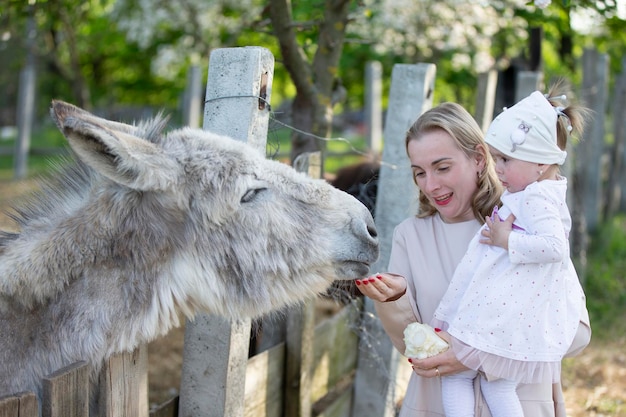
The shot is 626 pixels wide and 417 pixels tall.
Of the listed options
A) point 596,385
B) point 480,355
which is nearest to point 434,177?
point 480,355

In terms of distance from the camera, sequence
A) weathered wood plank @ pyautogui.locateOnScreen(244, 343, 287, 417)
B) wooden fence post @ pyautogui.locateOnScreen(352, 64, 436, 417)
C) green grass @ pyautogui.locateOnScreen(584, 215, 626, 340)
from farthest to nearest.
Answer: green grass @ pyautogui.locateOnScreen(584, 215, 626, 340)
wooden fence post @ pyautogui.locateOnScreen(352, 64, 436, 417)
weathered wood plank @ pyautogui.locateOnScreen(244, 343, 287, 417)

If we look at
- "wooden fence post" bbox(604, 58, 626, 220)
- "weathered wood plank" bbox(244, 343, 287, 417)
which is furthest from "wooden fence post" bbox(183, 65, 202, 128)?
"wooden fence post" bbox(604, 58, 626, 220)

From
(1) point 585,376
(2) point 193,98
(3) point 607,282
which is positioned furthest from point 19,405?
(3) point 607,282

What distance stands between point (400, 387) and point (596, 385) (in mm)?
2078

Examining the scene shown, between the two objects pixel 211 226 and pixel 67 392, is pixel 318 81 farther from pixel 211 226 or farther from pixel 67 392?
pixel 67 392

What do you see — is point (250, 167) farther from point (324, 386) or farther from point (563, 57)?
point (563, 57)

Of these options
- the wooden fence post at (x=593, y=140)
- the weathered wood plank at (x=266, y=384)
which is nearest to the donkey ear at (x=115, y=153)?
the weathered wood plank at (x=266, y=384)

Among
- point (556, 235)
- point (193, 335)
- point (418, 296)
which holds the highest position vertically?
point (556, 235)

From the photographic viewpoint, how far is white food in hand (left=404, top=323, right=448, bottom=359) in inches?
92.5

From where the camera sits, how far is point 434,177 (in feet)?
8.48

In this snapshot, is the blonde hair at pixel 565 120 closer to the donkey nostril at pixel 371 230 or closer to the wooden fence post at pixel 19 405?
the donkey nostril at pixel 371 230

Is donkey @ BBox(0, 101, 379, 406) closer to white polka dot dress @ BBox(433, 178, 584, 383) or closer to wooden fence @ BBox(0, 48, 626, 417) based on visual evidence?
wooden fence @ BBox(0, 48, 626, 417)

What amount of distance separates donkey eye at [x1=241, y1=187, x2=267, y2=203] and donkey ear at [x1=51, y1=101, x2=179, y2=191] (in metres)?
0.24

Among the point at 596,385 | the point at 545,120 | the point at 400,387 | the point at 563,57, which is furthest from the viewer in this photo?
the point at 563,57
